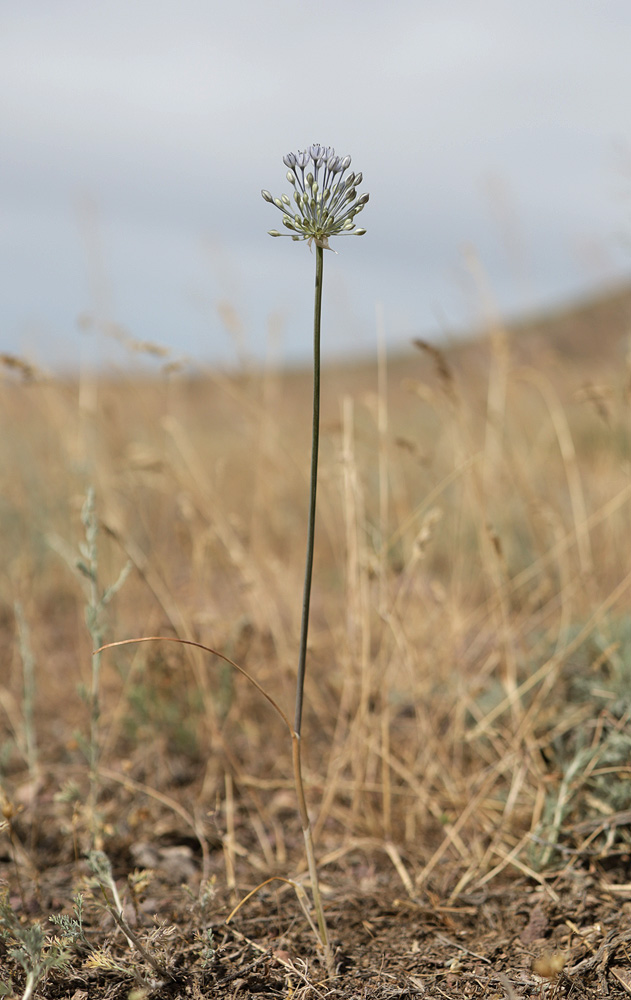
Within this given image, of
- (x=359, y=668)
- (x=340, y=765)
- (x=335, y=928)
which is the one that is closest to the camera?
(x=335, y=928)

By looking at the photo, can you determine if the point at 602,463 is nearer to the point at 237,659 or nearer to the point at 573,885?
the point at 237,659

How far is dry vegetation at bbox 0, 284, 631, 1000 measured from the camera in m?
1.20

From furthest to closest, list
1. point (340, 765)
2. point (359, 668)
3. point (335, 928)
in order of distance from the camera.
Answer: point (359, 668) → point (340, 765) → point (335, 928)

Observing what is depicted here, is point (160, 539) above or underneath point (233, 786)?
above

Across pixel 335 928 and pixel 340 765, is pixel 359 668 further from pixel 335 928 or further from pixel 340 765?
pixel 335 928

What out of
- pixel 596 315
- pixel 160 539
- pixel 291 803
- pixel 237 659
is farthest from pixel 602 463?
pixel 596 315

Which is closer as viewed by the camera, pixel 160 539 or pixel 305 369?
pixel 160 539

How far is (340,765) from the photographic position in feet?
A: 5.41

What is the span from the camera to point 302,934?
1.30 m

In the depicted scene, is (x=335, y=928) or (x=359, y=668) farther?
(x=359, y=668)

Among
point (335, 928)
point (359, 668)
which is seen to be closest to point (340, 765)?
point (335, 928)

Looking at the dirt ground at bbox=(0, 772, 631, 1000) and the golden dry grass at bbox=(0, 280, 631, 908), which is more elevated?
the golden dry grass at bbox=(0, 280, 631, 908)

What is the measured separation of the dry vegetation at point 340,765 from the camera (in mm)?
1202

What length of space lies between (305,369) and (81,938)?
101 ft
